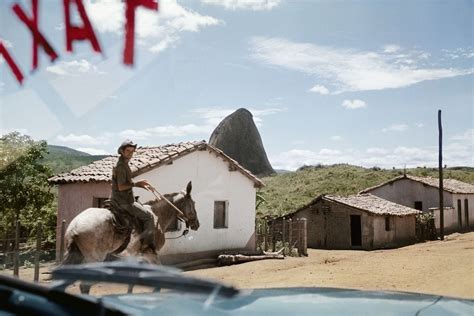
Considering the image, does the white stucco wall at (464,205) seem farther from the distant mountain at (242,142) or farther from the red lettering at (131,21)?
the distant mountain at (242,142)

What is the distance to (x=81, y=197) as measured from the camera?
14312mm

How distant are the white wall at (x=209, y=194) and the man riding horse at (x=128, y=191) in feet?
18.2

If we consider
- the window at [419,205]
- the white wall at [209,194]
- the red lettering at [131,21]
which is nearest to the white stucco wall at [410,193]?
the window at [419,205]

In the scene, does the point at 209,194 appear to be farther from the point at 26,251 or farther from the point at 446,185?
the point at 446,185

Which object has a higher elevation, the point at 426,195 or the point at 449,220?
the point at 426,195

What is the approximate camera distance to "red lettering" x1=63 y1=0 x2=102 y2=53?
15.2ft

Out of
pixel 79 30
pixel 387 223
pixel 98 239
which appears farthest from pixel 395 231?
pixel 79 30

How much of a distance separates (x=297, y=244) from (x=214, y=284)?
747 inches

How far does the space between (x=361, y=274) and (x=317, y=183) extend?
34.8 m

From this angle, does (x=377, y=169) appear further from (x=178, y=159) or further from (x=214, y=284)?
(x=214, y=284)

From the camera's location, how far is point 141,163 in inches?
544

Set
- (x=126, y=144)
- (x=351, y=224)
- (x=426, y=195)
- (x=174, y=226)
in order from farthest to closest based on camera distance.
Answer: (x=426, y=195), (x=351, y=224), (x=174, y=226), (x=126, y=144)

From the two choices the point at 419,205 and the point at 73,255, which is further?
the point at 419,205

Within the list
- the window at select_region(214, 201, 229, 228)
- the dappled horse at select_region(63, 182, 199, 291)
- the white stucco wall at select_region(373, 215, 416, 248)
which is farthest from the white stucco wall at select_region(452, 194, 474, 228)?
the dappled horse at select_region(63, 182, 199, 291)
